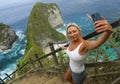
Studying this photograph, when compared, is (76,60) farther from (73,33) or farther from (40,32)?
(40,32)

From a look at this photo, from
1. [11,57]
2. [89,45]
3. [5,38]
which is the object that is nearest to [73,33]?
[89,45]

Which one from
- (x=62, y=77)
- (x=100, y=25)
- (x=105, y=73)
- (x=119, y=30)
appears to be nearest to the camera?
(x=100, y=25)

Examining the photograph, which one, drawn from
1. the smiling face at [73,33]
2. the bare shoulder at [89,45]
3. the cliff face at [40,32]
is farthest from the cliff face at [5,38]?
the bare shoulder at [89,45]

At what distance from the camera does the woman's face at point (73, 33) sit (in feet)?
12.3

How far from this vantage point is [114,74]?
178 inches

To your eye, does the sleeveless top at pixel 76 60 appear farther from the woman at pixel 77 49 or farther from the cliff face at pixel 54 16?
the cliff face at pixel 54 16

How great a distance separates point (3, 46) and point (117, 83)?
59336 millimetres

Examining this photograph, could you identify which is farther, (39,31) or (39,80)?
(39,31)

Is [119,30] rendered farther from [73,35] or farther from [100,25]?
[100,25]

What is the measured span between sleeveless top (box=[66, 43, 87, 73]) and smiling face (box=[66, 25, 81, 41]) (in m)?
0.13

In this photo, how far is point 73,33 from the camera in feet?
12.3

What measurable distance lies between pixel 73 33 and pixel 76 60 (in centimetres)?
38

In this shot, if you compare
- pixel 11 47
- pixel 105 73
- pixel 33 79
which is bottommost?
pixel 11 47

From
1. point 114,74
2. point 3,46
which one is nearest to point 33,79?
point 114,74
